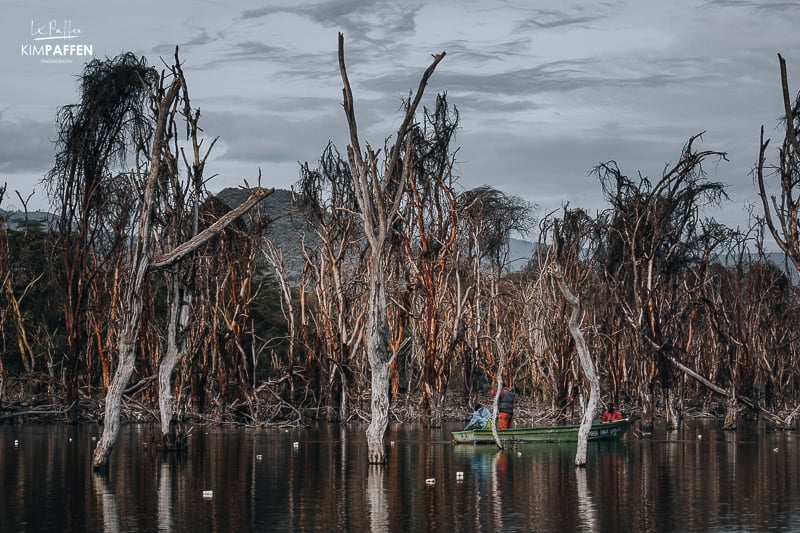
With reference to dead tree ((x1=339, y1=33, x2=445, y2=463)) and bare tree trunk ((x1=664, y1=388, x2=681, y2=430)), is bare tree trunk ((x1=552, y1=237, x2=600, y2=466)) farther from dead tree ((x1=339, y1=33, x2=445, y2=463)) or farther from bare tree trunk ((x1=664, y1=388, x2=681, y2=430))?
bare tree trunk ((x1=664, y1=388, x2=681, y2=430))

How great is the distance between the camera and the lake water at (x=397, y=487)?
17.6 m

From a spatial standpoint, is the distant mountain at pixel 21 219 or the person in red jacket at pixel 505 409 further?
the distant mountain at pixel 21 219

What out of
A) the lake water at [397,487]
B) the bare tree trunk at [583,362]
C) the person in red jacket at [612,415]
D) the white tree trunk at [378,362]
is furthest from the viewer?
the person in red jacket at [612,415]

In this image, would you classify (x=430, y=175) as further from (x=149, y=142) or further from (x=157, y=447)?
(x=157, y=447)

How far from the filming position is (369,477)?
24.5m

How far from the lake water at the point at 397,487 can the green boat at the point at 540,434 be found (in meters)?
0.35

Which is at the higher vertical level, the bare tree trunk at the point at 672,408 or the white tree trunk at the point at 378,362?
the white tree trunk at the point at 378,362

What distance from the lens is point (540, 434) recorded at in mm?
35750

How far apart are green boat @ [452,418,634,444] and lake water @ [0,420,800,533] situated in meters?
0.35

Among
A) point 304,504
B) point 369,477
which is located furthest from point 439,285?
point 304,504

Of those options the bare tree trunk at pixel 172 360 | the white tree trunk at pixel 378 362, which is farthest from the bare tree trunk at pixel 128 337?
the white tree trunk at pixel 378 362

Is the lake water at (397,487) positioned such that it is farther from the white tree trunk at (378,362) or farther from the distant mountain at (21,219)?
the distant mountain at (21,219)

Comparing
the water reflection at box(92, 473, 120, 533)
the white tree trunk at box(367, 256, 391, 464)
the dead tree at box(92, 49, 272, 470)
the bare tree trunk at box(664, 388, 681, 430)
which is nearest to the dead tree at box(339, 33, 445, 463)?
the white tree trunk at box(367, 256, 391, 464)

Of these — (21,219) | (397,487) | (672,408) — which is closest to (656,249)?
(672,408)
